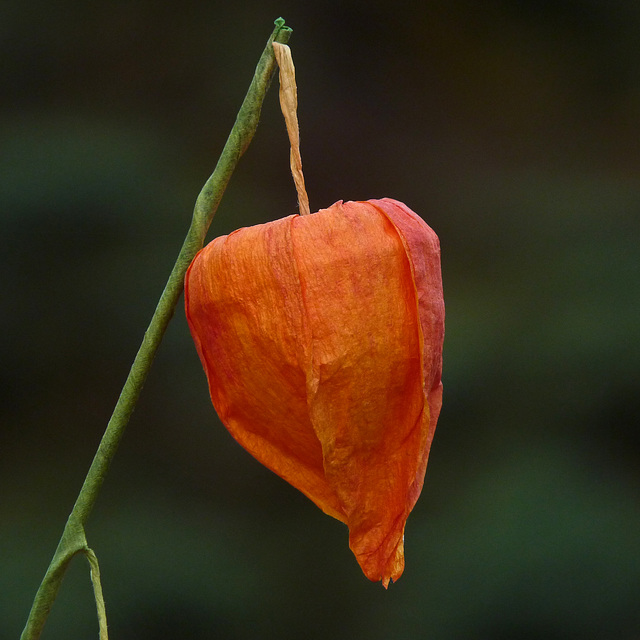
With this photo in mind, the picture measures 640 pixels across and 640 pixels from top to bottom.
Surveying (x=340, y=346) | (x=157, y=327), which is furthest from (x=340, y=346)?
(x=157, y=327)

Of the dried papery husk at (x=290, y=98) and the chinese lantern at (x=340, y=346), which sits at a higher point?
the dried papery husk at (x=290, y=98)

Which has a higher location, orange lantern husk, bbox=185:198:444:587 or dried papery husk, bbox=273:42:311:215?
dried papery husk, bbox=273:42:311:215

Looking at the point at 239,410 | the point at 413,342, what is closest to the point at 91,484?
the point at 239,410

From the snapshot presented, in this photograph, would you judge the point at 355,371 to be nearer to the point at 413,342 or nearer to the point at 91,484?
the point at 413,342

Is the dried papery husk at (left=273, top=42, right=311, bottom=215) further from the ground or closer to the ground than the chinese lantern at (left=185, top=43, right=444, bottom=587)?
further from the ground

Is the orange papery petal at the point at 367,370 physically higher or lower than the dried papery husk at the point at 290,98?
lower
